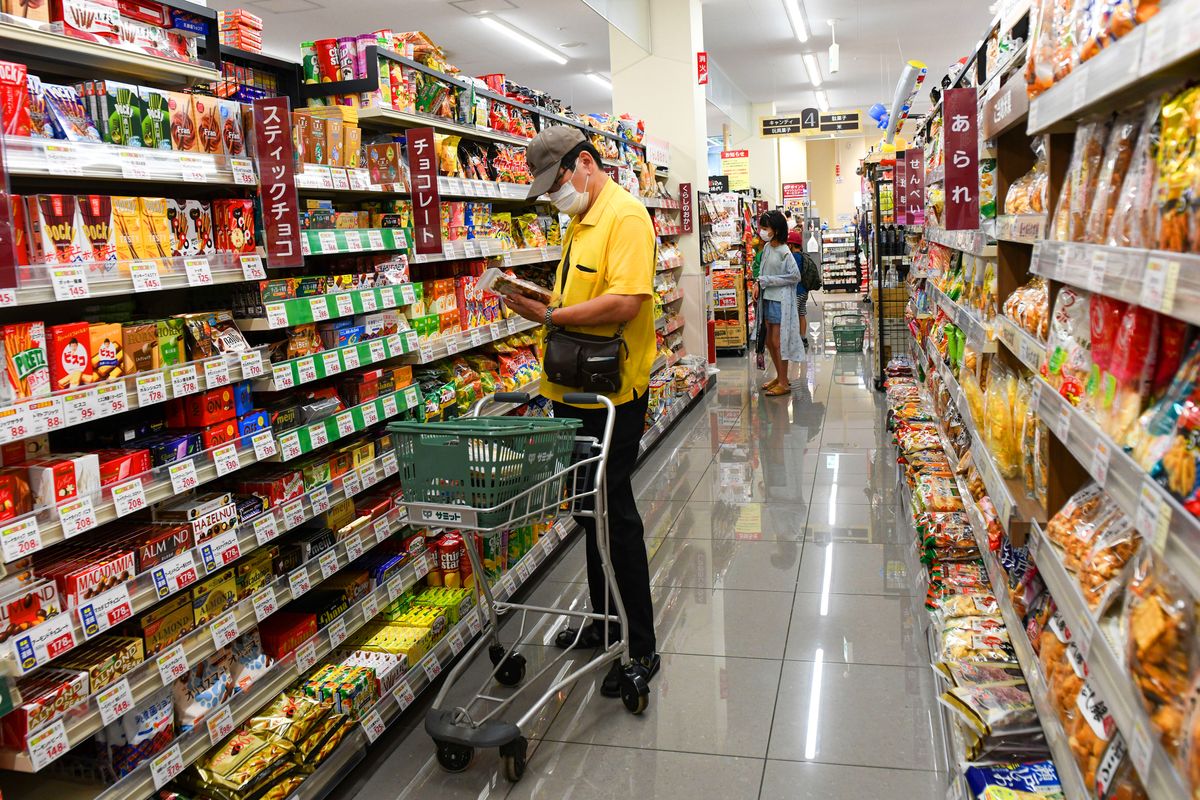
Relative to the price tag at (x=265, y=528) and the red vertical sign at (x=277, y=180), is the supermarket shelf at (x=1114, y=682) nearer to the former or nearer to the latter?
the price tag at (x=265, y=528)

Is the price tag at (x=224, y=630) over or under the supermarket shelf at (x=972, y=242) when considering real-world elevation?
under

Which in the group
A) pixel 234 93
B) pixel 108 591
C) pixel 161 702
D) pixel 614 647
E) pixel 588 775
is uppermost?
pixel 234 93

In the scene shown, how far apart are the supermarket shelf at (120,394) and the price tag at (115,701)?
62cm

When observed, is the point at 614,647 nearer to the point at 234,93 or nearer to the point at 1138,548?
the point at 1138,548

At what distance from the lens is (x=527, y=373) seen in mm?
4891

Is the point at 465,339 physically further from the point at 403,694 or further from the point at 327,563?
the point at 403,694

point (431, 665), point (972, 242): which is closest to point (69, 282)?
point (431, 665)

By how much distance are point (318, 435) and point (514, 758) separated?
1.20 meters

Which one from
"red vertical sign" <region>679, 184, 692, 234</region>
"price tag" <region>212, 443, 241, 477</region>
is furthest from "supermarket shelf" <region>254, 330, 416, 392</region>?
"red vertical sign" <region>679, 184, 692, 234</region>

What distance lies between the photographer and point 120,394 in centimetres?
226

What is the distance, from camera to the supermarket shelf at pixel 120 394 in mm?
2002

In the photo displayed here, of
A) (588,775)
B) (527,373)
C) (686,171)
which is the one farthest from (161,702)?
(686,171)

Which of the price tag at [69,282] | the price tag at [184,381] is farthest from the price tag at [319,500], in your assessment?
the price tag at [69,282]

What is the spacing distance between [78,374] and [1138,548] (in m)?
2.26
